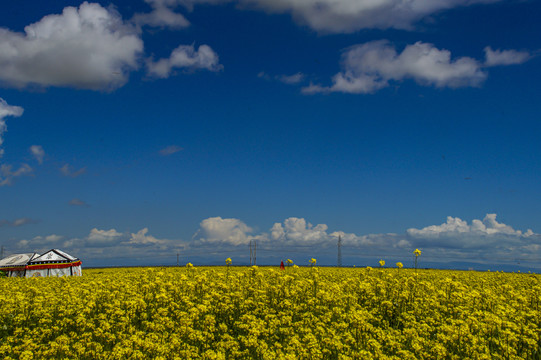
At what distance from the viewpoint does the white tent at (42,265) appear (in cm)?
4728

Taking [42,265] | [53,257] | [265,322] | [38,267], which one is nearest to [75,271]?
[53,257]

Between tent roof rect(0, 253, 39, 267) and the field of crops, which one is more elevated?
the field of crops

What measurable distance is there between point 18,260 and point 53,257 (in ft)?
17.0

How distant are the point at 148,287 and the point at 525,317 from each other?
51.4ft

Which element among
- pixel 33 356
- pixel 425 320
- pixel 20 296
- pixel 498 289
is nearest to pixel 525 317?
pixel 425 320

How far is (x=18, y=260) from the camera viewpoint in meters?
50.1

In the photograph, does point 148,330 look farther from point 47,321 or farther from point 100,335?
point 47,321

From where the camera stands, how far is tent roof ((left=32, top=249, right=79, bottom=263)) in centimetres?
4803

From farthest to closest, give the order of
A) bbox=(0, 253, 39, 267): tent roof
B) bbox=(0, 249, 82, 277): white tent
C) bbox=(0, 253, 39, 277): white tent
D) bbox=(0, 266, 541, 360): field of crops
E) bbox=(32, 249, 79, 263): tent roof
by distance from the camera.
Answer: bbox=(0, 253, 39, 267): tent roof
bbox=(32, 249, 79, 263): tent roof
bbox=(0, 253, 39, 277): white tent
bbox=(0, 249, 82, 277): white tent
bbox=(0, 266, 541, 360): field of crops

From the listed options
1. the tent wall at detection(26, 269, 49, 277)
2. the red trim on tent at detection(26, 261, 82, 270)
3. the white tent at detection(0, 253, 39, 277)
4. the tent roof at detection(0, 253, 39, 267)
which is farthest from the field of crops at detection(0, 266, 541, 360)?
the tent roof at detection(0, 253, 39, 267)

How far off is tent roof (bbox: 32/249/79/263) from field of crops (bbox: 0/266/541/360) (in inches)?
1260

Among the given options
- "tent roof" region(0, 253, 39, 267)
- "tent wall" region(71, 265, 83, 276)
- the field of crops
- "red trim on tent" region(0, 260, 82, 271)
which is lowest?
"tent wall" region(71, 265, 83, 276)

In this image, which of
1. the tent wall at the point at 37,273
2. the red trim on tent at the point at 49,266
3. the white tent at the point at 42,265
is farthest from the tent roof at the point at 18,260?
the tent wall at the point at 37,273

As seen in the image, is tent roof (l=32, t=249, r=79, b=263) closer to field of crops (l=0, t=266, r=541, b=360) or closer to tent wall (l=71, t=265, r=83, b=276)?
tent wall (l=71, t=265, r=83, b=276)
